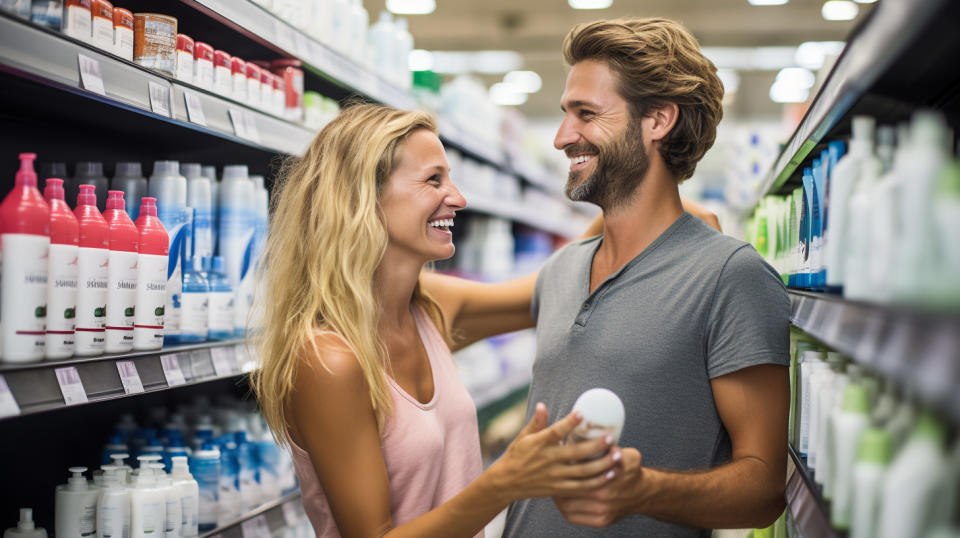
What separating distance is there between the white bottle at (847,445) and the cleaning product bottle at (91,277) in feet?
4.23

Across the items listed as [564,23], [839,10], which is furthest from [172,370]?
[564,23]

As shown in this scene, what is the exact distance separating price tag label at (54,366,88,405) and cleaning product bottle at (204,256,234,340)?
58 centimetres

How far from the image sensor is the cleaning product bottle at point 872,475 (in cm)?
95

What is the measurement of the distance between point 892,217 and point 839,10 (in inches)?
348

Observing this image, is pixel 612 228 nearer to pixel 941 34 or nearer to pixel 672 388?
pixel 672 388

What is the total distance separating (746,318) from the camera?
1.57 metres

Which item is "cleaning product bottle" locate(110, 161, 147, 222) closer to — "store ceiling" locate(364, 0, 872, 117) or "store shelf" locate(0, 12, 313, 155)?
"store shelf" locate(0, 12, 313, 155)

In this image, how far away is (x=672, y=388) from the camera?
1641mm

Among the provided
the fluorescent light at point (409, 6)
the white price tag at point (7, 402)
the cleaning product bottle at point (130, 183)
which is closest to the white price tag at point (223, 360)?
the cleaning product bottle at point (130, 183)

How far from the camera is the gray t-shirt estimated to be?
1.59 m

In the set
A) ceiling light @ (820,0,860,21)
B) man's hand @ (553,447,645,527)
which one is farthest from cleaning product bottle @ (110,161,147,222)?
ceiling light @ (820,0,860,21)

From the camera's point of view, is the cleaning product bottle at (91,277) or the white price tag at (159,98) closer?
the cleaning product bottle at (91,277)

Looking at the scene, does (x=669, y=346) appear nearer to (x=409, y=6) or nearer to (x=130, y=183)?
(x=130, y=183)

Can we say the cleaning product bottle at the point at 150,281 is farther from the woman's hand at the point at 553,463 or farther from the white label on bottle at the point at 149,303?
the woman's hand at the point at 553,463
